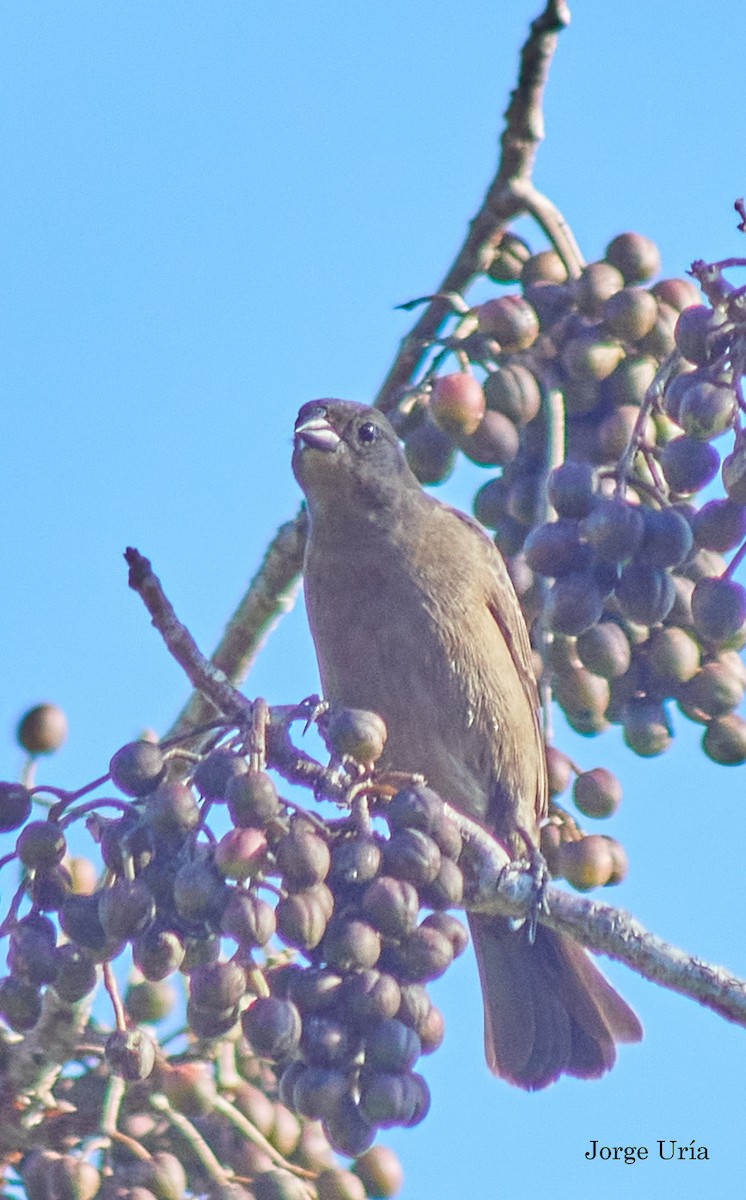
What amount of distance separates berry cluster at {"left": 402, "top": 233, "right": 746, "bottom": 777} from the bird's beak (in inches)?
13.7

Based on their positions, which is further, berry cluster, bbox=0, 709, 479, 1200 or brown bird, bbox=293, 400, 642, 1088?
brown bird, bbox=293, 400, 642, 1088

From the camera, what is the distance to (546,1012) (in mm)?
3961

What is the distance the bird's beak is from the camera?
4.06 metres

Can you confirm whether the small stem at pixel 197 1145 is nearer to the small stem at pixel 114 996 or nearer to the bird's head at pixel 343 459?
the small stem at pixel 114 996

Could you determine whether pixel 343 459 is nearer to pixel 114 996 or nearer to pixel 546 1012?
pixel 546 1012

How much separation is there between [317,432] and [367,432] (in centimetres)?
14

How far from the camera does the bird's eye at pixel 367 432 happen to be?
4.13 m

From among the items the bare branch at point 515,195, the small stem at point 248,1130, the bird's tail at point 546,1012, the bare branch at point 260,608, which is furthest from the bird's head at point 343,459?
the small stem at point 248,1130

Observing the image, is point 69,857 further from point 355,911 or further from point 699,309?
point 699,309

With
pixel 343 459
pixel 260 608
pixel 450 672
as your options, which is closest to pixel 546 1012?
pixel 450 672

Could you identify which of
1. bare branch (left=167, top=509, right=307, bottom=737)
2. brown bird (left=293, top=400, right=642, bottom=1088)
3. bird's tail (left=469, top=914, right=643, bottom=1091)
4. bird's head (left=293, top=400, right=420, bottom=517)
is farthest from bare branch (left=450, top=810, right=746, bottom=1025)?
bird's head (left=293, top=400, right=420, bottom=517)

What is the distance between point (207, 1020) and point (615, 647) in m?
1.14

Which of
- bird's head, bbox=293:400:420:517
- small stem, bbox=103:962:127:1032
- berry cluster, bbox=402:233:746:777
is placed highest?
bird's head, bbox=293:400:420:517

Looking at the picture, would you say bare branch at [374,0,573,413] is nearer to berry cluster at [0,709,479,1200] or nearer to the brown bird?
the brown bird
